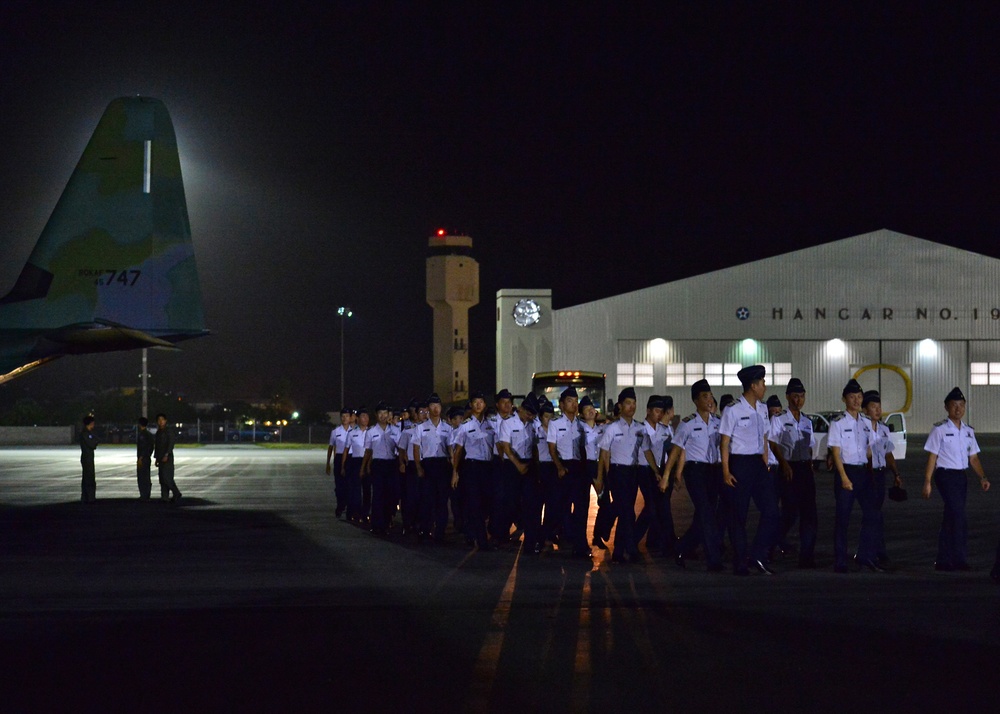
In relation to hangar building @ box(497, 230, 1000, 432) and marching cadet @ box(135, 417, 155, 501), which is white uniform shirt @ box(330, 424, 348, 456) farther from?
hangar building @ box(497, 230, 1000, 432)

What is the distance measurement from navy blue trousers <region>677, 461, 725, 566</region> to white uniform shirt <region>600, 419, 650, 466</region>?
829mm

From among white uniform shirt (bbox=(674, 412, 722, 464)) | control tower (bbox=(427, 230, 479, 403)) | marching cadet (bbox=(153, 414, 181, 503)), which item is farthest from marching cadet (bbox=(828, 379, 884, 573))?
control tower (bbox=(427, 230, 479, 403))

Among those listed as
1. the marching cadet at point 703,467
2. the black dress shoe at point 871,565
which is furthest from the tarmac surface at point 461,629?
the marching cadet at point 703,467

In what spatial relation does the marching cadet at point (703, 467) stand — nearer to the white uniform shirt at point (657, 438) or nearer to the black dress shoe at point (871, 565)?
the white uniform shirt at point (657, 438)

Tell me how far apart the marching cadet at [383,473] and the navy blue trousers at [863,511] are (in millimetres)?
6236

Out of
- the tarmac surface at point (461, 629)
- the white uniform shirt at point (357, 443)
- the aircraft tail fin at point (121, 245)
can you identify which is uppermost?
the aircraft tail fin at point (121, 245)

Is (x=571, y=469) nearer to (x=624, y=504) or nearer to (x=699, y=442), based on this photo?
(x=624, y=504)

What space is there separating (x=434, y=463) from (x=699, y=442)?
3.87m

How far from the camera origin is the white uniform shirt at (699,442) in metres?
11.6

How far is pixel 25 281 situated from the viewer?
1528 cm

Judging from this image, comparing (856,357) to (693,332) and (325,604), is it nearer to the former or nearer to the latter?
(693,332)

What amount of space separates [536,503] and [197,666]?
256 inches

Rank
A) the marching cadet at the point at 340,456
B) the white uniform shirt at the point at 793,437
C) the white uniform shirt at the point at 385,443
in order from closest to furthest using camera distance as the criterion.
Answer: the white uniform shirt at the point at 793,437 < the white uniform shirt at the point at 385,443 < the marching cadet at the point at 340,456

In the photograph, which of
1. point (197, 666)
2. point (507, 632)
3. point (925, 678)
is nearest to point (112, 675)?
point (197, 666)
